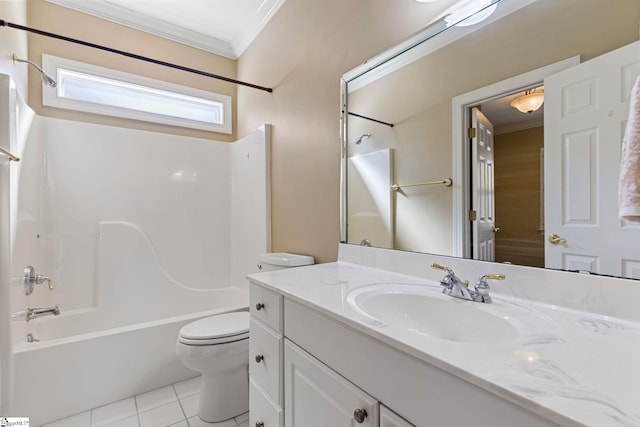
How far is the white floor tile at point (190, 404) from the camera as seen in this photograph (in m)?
1.65

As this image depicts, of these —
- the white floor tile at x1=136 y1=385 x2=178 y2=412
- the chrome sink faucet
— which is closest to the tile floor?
the white floor tile at x1=136 y1=385 x2=178 y2=412

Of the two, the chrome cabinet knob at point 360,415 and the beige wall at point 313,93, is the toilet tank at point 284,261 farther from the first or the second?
the chrome cabinet knob at point 360,415

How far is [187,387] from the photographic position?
6.26 ft

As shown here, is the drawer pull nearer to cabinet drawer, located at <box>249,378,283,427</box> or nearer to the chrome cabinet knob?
the chrome cabinet knob

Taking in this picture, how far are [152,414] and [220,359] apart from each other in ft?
1.85

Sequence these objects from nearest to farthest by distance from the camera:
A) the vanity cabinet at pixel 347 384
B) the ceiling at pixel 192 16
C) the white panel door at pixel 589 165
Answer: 1. the vanity cabinet at pixel 347 384
2. the white panel door at pixel 589 165
3. the ceiling at pixel 192 16

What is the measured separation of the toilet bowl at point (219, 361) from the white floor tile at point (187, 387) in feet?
0.86

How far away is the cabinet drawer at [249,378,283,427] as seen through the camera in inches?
40.0

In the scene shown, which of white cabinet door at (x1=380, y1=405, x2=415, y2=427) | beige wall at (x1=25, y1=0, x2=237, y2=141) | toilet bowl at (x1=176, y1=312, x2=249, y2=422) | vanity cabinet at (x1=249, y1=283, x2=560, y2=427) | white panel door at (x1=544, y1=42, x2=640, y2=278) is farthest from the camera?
beige wall at (x1=25, y1=0, x2=237, y2=141)

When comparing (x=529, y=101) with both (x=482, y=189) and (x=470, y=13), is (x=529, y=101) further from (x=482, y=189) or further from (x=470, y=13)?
(x=470, y=13)

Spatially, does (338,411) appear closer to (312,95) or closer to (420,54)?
(420,54)

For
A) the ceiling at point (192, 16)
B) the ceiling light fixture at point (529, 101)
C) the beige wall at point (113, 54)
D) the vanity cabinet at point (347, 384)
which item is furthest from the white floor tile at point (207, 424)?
the ceiling at point (192, 16)

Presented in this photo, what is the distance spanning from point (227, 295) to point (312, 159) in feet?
5.51

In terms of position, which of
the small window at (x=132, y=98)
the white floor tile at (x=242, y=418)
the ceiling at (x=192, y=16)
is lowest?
the white floor tile at (x=242, y=418)
